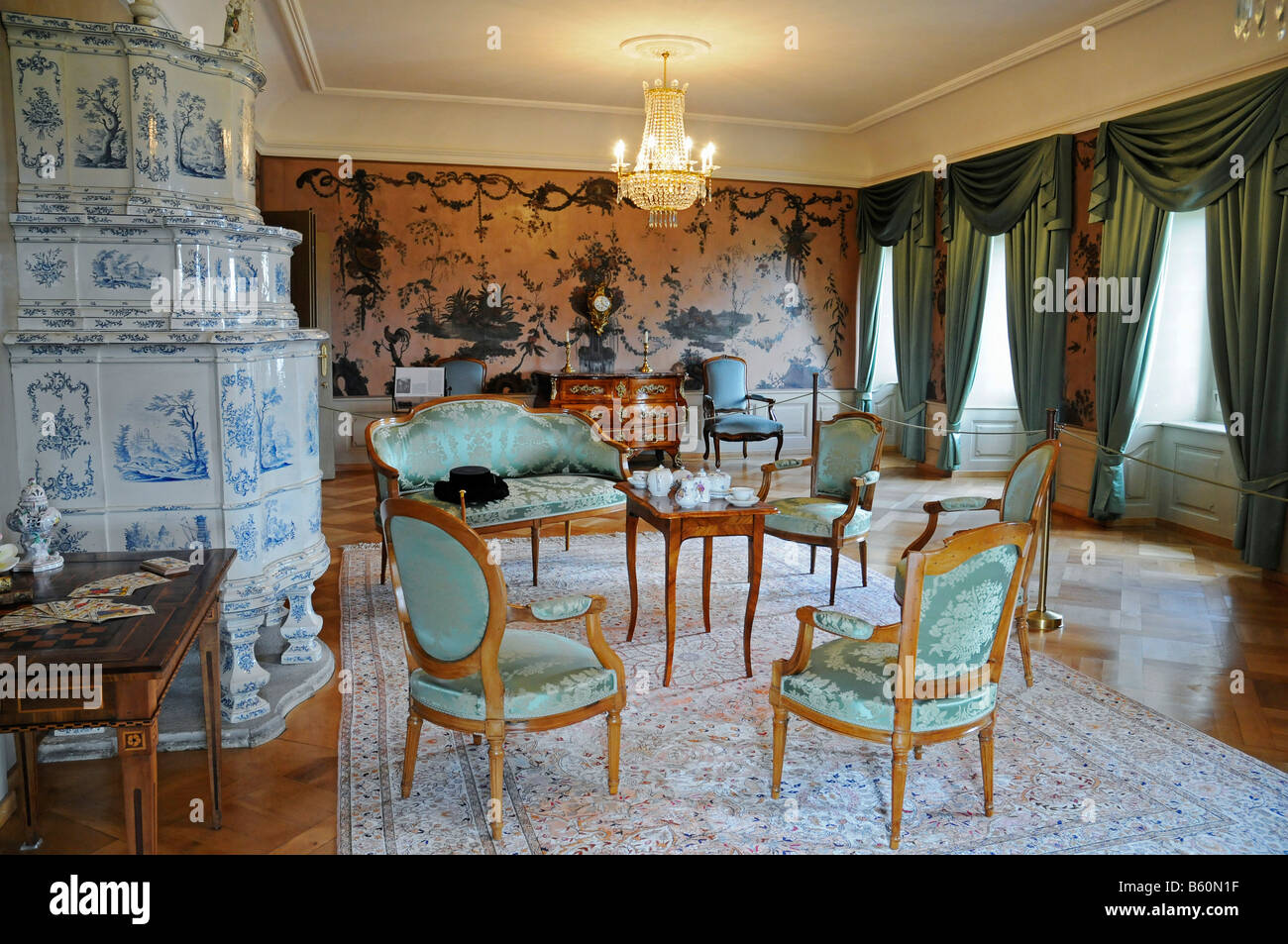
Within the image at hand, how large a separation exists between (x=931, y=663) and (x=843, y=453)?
2859 millimetres

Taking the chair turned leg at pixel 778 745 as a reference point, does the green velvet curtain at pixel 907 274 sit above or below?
above

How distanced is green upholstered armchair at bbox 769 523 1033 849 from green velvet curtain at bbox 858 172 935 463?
285 inches

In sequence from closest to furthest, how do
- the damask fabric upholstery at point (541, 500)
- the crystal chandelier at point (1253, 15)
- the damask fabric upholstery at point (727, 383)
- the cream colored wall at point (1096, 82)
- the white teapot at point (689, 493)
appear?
the crystal chandelier at point (1253, 15), the white teapot at point (689, 493), the damask fabric upholstery at point (541, 500), the cream colored wall at point (1096, 82), the damask fabric upholstery at point (727, 383)

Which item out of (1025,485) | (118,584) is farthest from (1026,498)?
(118,584)

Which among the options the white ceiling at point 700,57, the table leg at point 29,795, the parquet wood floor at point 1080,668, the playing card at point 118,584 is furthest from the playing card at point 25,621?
the white ceiling at point 700,57

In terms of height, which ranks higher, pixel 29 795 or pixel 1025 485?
pixel 1025 485

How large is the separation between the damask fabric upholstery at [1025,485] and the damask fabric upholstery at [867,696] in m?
1.50

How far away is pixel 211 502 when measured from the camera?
3.29m

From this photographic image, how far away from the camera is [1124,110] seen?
6621 millimetres

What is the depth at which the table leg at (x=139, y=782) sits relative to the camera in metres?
1.97

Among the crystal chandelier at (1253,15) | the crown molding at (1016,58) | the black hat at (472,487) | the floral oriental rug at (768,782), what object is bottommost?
the floral oriental rug at (768,782)

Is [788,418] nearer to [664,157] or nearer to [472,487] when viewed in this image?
[664,157]

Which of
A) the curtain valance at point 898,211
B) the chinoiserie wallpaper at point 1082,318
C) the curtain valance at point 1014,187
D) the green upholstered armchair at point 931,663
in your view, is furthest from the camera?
the curtain valance at point 898,211

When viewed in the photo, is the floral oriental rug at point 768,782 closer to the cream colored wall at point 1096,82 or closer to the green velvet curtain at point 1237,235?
the green velvet curtain at point 1237,235
